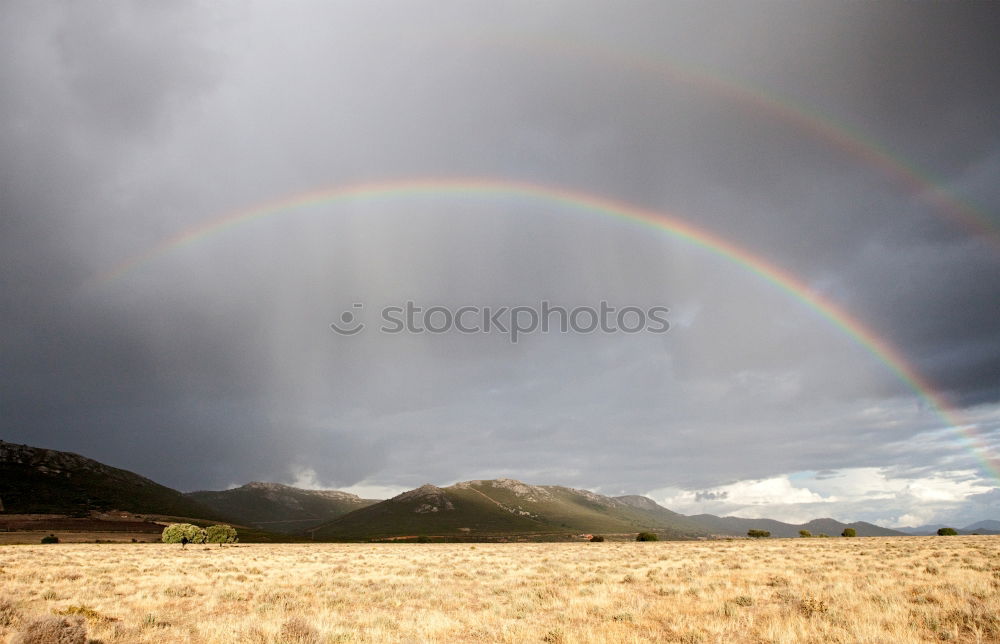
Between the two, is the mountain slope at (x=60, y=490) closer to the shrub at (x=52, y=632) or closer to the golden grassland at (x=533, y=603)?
the golden grassland at (x=533, y=603)

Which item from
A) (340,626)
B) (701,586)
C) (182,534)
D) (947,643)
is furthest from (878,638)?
(182,534)

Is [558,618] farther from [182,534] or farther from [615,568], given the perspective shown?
[182,534]

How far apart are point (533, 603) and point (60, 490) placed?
717 ft

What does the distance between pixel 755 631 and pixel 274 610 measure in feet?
49.9

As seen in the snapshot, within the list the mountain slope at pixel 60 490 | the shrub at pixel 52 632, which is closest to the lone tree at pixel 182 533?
the shrub at pixel 52 632

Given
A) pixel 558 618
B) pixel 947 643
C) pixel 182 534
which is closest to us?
pixel 947 643

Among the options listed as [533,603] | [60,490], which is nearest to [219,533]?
[533,603]

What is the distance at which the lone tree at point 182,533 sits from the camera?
68.2 meters

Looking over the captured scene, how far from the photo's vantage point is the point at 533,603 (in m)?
19.2

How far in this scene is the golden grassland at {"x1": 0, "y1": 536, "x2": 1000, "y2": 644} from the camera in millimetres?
13352

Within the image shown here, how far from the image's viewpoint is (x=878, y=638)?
11805 mm

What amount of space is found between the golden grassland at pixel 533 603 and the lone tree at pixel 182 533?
4252 cm

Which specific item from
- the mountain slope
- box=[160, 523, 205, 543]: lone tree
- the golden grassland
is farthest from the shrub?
the mountain slope

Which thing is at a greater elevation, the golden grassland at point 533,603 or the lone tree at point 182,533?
the golden grassland at point 533,603
